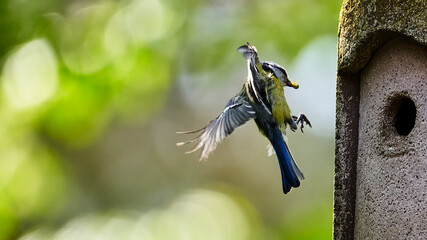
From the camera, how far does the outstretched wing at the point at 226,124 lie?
319 cm

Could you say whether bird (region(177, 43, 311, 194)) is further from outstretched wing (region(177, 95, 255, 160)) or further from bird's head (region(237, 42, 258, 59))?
bird's head (region(237, 42, 258, 59))

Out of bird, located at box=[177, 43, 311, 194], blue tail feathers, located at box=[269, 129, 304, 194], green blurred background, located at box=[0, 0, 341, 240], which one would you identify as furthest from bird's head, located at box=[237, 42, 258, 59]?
green blurred background, located at box=[0, 0, 341, 240]

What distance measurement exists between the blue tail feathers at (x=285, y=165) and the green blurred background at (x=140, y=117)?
241cm

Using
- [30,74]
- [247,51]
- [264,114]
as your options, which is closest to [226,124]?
[264,114]

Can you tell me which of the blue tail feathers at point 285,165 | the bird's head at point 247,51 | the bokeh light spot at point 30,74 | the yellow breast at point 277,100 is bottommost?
the blue tail feathers at point 285,165

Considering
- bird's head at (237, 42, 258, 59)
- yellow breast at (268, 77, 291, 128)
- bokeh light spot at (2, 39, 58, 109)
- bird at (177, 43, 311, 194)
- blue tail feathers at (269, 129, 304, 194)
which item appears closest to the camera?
bird's head at (237, 42, 258, 59)

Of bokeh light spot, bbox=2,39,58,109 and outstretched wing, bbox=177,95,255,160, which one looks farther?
bokeh light spot, bbox=2,39,58,109

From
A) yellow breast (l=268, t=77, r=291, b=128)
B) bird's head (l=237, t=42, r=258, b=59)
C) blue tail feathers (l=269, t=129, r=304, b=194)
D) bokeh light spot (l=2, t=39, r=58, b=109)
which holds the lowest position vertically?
blue tail feathers (l=269, t=129, r=304, b=194)

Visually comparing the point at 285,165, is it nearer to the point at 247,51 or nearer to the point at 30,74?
the point at 247,51

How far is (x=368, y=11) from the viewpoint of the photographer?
8.79 feet

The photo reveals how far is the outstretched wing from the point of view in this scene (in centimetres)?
319

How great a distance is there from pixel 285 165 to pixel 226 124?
0.30 metres

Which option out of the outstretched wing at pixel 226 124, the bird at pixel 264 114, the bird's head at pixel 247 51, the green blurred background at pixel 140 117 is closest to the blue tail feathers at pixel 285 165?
the bird at pixel 264 114

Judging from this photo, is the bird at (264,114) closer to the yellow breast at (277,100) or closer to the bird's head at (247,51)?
the yellow breast at (277,100)
